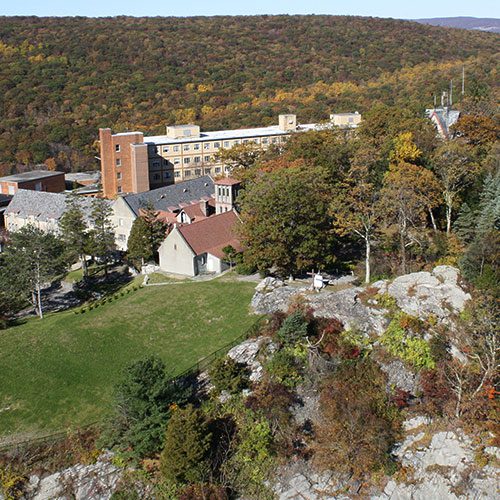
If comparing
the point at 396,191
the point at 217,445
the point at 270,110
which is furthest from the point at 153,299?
the point at 270,110

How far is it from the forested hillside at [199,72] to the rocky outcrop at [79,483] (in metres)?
69.0

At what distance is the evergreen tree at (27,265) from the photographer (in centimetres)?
4016

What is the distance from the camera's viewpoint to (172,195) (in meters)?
55.6

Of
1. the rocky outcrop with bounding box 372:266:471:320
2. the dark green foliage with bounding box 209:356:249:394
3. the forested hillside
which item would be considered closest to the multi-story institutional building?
the forested hillside

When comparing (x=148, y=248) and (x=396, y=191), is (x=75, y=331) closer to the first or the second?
(x=148, y=248)

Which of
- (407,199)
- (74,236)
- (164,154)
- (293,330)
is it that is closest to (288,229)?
(293,330)

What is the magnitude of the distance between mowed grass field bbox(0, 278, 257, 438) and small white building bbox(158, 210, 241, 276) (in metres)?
2.00

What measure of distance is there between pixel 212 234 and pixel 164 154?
1246 inches

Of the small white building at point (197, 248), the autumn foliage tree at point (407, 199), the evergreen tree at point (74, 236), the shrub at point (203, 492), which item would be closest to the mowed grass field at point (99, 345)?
the small white building at point (197, 248)

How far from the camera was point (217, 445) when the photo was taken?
26641 millimetres

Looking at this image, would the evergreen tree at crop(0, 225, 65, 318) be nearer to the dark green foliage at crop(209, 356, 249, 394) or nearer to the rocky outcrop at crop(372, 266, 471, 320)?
the dark green foliage at crop(209, 356, 249, 394)

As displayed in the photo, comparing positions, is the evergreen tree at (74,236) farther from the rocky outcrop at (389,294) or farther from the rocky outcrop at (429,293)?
the rocky outcrop at (429,293)

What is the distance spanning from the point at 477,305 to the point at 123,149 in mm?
47657

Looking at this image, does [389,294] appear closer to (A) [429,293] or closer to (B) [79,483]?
(A) [429,293]
